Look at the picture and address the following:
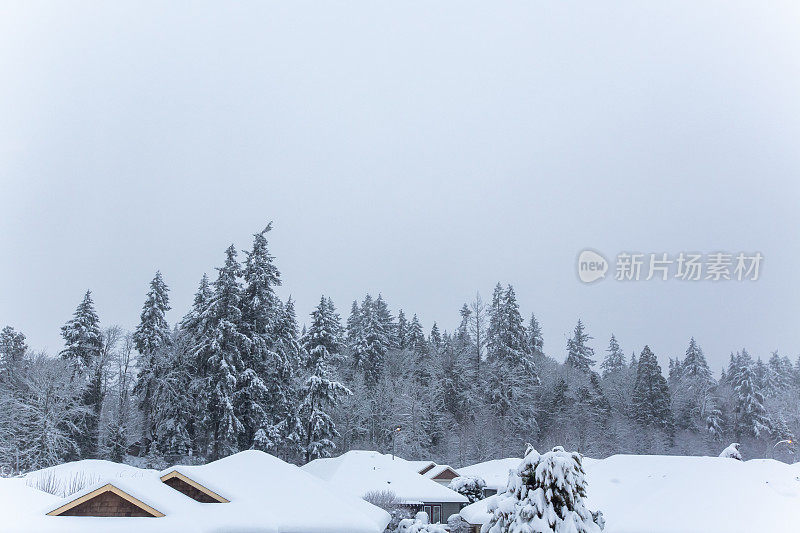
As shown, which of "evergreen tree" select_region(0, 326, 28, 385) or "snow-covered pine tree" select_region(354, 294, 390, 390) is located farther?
"snow-covered pine tree" select_region(354, 294, 390, 390)

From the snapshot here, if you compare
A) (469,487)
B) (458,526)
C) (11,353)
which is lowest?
(458,526)

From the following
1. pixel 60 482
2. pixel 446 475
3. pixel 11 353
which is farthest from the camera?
pixel 11 353

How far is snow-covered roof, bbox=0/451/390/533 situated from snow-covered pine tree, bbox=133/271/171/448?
29.0m

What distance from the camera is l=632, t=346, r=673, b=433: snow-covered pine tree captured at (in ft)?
250

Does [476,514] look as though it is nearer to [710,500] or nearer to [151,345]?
[710,500]

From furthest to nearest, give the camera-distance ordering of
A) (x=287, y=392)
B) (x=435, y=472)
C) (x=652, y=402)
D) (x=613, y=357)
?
(x=613, y=357) → (x=652, y=402) → (x=287, y=392) → (x=435, y=472)

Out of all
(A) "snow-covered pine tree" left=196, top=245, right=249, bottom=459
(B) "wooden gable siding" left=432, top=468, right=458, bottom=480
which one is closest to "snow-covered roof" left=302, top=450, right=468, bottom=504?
(B) "wooden gable siding" left=432, top=468, right=458, bottom=480

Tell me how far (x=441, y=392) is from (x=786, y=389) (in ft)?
161

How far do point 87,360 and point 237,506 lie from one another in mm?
42985

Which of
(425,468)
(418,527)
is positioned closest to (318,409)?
(425,468)

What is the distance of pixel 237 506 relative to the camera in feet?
82.8

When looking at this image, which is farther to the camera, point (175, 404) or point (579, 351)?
point (579, 351)

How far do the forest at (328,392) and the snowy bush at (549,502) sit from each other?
37403 mm

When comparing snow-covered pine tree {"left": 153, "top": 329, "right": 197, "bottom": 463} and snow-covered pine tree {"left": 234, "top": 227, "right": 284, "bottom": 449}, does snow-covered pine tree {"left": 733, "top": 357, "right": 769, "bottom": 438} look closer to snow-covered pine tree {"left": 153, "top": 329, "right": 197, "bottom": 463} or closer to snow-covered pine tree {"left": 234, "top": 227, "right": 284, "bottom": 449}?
snow-covered pine tree {"left": 234, "top": 227, "right": 284, "bottom": 449}
